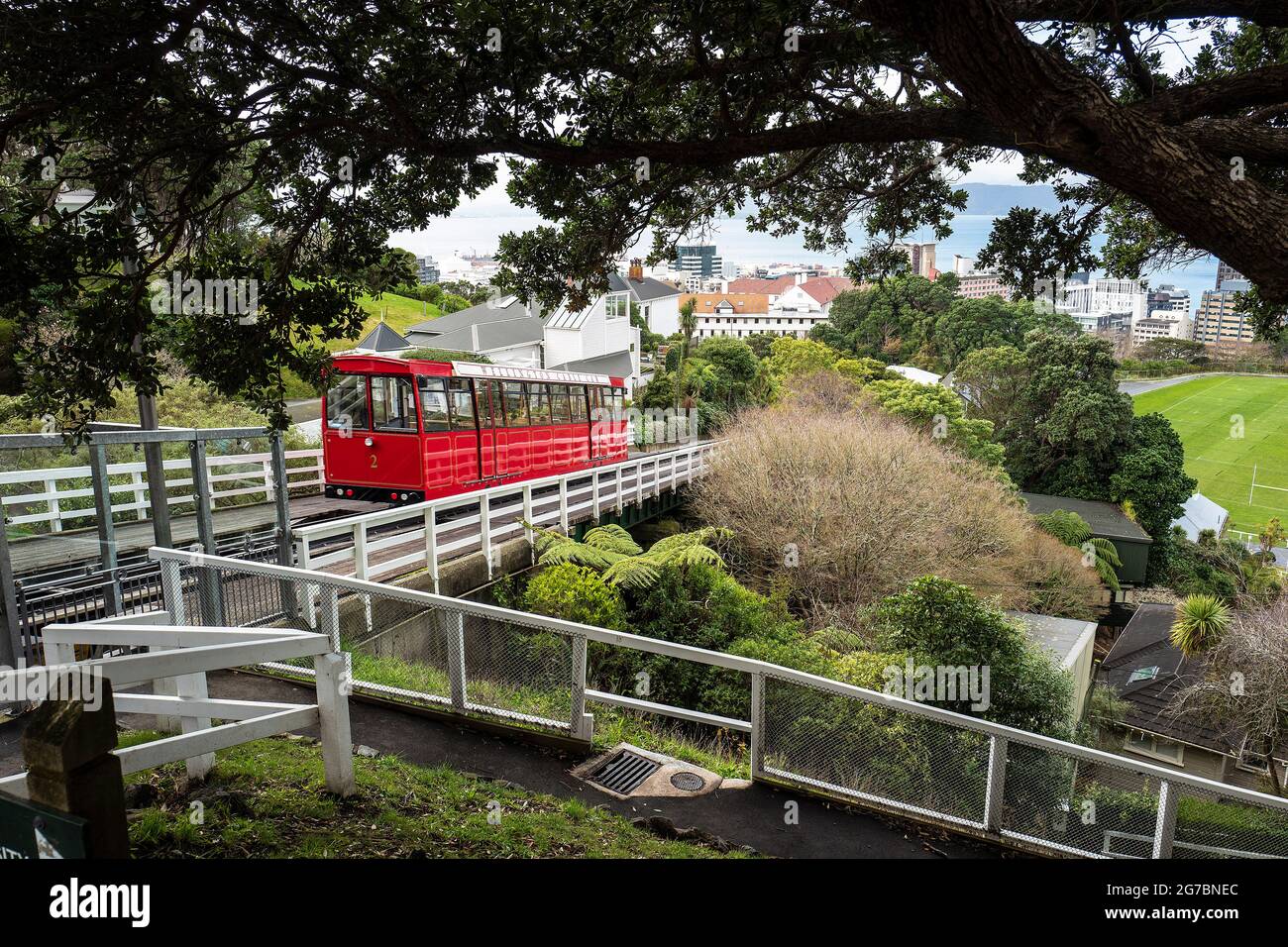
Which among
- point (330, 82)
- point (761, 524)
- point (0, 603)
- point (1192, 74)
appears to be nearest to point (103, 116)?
point (330, 82)

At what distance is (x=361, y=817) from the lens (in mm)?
4668

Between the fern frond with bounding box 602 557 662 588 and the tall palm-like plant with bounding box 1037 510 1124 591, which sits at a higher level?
the fern frond with bounding box 602 557 662 588

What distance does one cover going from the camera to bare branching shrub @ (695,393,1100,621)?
61.3 ft

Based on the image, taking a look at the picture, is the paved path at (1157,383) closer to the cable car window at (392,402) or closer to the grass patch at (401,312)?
the grass patch at (401,312)

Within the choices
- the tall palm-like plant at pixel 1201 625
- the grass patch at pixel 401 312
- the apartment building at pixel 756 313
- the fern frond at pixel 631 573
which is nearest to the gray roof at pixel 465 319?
the grass patch at pixel 401 312

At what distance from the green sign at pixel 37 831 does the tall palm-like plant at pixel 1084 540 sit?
3435cm

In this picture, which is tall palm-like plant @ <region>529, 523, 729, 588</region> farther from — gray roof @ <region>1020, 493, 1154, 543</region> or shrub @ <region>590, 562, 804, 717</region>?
gray roof @ <region>1020, 493, 1154, 543</region>

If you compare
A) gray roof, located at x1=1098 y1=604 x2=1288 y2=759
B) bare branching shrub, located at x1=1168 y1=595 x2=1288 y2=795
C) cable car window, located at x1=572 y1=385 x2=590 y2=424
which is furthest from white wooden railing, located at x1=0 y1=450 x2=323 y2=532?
gray roof, located at x1=1098 y1=604 x2=1288 y2=759

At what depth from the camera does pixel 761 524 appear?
65.7 feet

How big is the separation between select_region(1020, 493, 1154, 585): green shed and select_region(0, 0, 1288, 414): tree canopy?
31.8 meters

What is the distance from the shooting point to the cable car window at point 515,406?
55.4ft

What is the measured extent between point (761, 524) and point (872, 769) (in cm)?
1355

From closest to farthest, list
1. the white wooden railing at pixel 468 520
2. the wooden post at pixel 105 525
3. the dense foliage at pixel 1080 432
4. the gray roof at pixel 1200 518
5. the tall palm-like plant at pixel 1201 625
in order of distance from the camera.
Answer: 1. the wooden post at pixel 105 525
2. the white wooden railing at pixel 468 520
3. the tall palm-like plant at pixel 1201 625
4. the dense foliage at pixel 1080 432
5. the gray roof at pixel 1200 518
